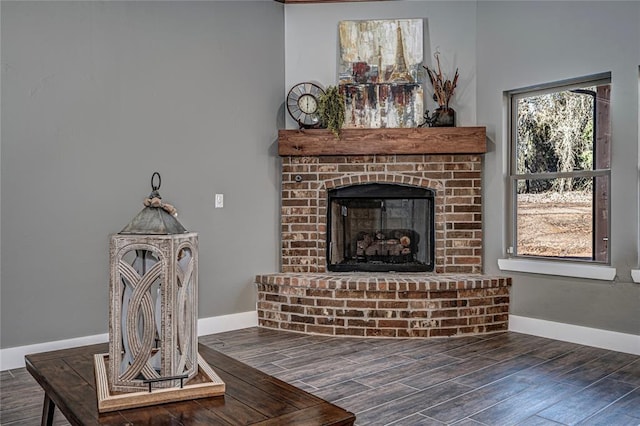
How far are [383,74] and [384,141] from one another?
0.62m

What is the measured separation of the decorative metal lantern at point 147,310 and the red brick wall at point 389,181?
3.05m

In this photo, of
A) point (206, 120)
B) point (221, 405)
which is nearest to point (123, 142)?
point (206, 120)

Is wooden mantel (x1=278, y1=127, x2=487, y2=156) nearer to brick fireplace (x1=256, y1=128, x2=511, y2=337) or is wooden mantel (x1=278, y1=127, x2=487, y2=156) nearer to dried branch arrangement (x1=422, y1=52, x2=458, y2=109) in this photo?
brick fireplace (x1=256, y1=128, x2=511, y2=337)

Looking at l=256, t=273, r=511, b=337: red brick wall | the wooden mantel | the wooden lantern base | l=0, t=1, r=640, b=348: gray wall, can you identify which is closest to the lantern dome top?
the wooden lantern base

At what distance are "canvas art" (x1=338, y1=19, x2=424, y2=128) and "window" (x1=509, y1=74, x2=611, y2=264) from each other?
33.5 inches

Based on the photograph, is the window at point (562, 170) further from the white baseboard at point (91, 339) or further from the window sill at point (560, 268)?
the white baseboard at point (91, 339)

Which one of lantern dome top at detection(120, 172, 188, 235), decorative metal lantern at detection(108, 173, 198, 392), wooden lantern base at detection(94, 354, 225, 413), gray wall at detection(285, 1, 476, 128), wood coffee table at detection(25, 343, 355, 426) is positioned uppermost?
gray wall at detection(285, 1, 476, 128)

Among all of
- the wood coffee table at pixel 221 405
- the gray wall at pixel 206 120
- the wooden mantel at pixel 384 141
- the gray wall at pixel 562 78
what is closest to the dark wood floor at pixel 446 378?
the gray wall at pixel 562 78

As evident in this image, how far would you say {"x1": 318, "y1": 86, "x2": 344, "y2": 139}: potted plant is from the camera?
4.48 m

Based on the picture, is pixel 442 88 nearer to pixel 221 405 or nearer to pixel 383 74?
pixel 383 74

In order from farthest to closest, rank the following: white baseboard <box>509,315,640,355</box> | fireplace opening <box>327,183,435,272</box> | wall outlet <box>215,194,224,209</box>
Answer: fireplace opening <box>327,183,435,272</box>, wall outlet <box>215,194,224,209</box>, white baseboard <box>509,315,640,355</box>

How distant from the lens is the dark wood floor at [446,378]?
261cm

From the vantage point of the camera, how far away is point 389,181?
4.61m

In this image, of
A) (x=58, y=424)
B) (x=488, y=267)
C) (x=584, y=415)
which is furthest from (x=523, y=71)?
(x=58, y=424)
